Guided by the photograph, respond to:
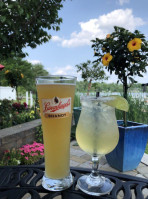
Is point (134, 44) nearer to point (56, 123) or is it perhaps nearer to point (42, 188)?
point (56, 123)

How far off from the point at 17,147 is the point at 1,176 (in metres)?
2.28

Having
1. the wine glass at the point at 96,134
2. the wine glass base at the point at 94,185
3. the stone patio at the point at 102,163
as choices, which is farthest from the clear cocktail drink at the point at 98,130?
the stone patio at the point at 102,163

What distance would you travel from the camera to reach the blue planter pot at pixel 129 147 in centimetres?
248

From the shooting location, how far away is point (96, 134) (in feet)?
3.08

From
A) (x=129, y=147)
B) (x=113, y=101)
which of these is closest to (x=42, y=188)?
(x=113, y=101)

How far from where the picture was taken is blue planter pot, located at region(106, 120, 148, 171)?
8.13 feet

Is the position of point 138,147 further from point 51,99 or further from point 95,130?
point 51,99

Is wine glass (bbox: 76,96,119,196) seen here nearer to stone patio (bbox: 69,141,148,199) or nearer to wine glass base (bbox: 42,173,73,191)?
wine glass base (bbox: 42,173,73,191)

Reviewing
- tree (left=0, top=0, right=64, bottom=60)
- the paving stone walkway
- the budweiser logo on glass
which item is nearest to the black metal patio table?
the budweiser logo on glass

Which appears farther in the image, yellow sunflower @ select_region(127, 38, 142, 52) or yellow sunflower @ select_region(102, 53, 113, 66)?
yellow sunflower @ select_region(102, 53, 113, 66)

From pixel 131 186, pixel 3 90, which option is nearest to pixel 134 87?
pixel 131 186

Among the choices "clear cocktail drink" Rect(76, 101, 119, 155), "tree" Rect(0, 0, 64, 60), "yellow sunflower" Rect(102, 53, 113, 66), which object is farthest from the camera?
"tree" Rect(0, 0, 64, 60)

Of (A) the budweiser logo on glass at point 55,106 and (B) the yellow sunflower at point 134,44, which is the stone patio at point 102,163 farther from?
(A) the budweiser logo on glass at point 55,106

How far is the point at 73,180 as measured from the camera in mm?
979
